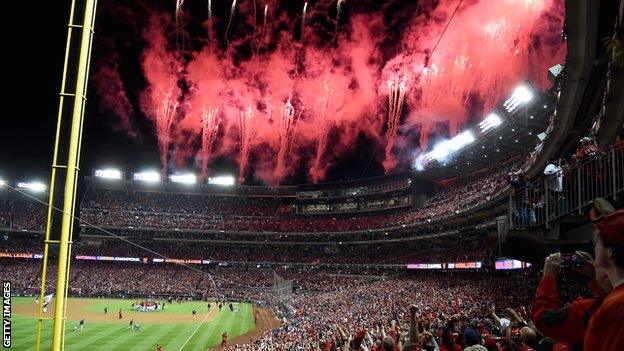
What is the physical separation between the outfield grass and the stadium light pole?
2598 centimetres

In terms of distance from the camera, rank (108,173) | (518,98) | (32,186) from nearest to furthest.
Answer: (518,98) < (32,186) < (108,173)

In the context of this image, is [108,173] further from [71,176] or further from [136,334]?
[71,176]

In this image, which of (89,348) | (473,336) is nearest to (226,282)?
(89,348)

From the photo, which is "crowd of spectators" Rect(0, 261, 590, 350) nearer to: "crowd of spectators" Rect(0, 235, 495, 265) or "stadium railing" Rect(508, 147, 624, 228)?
"crowd of spectators" Rect(0, 235, 495, 265)

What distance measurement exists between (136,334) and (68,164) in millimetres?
32557

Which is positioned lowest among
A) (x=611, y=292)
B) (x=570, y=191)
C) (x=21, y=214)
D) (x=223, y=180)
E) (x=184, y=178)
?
(x=611, y=292)

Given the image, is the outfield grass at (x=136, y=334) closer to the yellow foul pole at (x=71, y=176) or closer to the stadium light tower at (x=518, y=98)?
the yellow foul pole at (x=71, y=176)

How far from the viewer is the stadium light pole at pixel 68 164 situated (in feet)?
14.0

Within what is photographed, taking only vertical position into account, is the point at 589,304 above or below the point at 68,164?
below

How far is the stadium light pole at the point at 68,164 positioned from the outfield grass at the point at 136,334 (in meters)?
26.0

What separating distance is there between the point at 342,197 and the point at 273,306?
32143 mm

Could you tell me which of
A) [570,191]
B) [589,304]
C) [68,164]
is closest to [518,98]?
[570,191]

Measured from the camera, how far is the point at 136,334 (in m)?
33.1

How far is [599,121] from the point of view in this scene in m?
13.4
